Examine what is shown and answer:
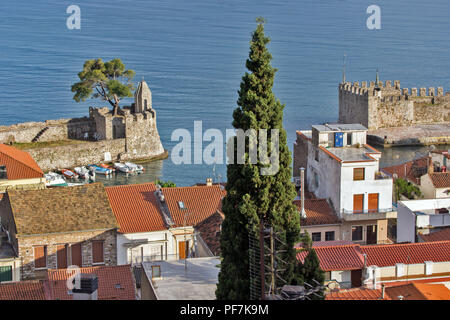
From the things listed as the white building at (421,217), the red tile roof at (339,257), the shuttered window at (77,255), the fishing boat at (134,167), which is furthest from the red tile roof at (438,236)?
the fishing boat at (134,167)

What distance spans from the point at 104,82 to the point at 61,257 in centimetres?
3191

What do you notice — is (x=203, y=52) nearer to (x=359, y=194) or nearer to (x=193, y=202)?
(x=359, y=194)

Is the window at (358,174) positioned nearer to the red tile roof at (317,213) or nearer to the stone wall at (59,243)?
the red tile roof at (317,213)

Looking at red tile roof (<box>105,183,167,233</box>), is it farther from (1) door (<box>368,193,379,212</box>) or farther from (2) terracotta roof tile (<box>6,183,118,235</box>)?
(1) door (<box>368,193,379,212</box>)

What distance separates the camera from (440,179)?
2800 cm

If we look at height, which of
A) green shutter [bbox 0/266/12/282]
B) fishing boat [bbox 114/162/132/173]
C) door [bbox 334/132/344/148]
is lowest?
fishing boat [bbox 114/162/132/173]

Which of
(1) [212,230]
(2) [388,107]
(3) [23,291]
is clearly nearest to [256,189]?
(3) [23,291]

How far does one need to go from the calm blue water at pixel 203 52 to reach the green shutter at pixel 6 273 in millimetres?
25445

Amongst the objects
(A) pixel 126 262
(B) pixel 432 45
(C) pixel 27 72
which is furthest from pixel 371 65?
(A) pixel 126 262

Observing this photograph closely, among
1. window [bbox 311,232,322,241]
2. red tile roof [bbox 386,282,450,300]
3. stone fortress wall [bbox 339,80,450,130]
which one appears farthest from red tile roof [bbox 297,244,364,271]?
stone fortress wall [bbox 339,80,450,130]

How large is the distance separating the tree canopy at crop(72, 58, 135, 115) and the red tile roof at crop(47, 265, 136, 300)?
34.3m

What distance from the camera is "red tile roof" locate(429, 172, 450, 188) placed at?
91.2 feet
